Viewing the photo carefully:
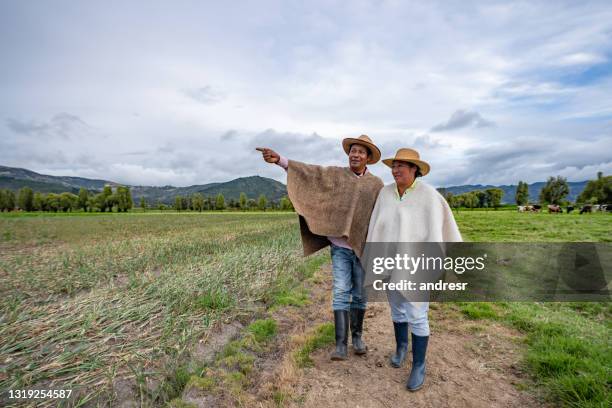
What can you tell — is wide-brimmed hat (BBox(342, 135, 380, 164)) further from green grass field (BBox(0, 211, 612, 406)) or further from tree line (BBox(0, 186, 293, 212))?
tree line (BBox(0, 186, 293, 212))

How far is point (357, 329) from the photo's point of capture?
4.40m

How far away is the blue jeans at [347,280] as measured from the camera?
4.20 metres

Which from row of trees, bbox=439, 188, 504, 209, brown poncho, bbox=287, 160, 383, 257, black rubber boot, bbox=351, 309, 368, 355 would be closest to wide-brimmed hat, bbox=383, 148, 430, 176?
brown poncho, bbox=287, 160, 383, 257

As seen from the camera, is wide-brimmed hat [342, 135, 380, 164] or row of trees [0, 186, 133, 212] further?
row of trees [0, 186, 133, 212]

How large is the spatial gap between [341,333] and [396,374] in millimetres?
784

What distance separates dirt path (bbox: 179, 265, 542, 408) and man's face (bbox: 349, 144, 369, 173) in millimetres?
2533

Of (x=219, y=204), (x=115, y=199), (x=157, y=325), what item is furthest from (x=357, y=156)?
(x=219, y=204)

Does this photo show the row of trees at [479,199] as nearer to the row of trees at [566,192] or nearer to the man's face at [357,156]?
the row of trees at [566,192]

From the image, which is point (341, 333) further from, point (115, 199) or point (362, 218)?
point (115, 199)

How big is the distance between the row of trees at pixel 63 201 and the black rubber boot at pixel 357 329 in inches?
4494

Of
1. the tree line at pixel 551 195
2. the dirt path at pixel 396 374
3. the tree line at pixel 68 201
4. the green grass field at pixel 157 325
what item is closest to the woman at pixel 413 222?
the dirt path at pixel 396 374

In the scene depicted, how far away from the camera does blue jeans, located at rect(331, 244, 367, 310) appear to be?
4199 millimetres

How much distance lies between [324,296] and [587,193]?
312 feet

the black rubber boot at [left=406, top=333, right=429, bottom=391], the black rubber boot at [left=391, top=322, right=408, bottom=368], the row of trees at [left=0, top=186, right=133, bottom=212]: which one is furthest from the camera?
the row of trees at [left=0, top=186, right=133, bottom=212]
